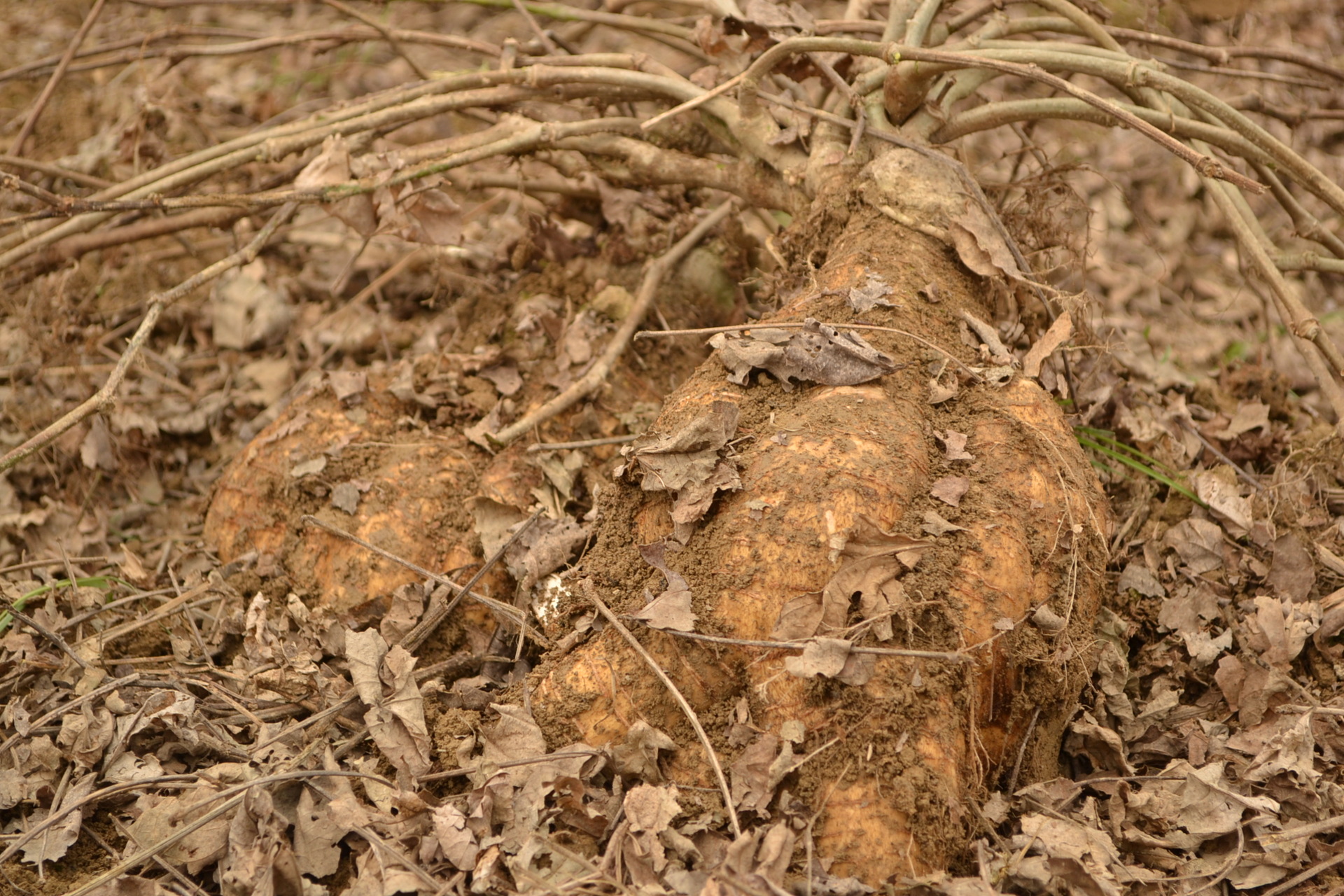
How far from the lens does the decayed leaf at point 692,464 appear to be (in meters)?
2.20

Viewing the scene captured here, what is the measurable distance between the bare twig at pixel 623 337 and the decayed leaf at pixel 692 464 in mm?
648

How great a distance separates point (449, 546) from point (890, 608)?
1272 millimetres

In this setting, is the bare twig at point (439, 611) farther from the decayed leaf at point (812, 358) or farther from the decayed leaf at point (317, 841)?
the decayed leaf at point (812, 358)

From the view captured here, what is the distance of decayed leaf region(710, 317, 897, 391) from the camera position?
231cm

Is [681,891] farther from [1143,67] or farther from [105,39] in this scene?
[105,39]

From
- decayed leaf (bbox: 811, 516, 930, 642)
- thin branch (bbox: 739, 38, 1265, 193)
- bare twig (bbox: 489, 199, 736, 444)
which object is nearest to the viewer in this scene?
decayed leaf (bbox: 811, 516, 930, 642)

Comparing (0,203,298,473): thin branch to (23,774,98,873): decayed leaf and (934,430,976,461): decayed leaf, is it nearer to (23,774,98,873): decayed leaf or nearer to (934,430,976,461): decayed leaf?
(23,774,98,873): decayed leaf

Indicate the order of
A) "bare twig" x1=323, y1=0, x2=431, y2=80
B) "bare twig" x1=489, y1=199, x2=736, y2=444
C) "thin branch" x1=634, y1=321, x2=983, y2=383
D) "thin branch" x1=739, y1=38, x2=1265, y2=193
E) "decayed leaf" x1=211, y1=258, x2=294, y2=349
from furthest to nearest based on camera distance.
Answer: "decayed leaf" x1=211, y1=258, x2=294, y2=349, "bare twig" x1=323, y1=0, x2=431, y2=80, "bare twig" x1=489, y1=199, x2=736, y2=444, "thin branch" x1=634, y1=321, x2=983, y2=383, "thin branch" x1=739, y1=38, x2=1265, y2=193

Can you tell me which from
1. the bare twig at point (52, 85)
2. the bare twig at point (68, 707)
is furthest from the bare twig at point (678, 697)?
the bare twig at point (52, 85)

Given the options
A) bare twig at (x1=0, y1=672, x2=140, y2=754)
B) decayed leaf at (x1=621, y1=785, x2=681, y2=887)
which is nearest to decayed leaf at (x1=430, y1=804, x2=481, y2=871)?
decayed leaf at (x1=621, y1=785, x2=681, y2=887)

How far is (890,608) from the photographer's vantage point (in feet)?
6.58

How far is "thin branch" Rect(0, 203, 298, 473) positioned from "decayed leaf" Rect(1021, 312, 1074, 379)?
7.03 feet

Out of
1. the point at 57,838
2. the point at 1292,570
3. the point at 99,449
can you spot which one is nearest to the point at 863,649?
the point at 1292,570

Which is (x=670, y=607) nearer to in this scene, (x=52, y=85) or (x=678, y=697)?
(x=678, y=697)
